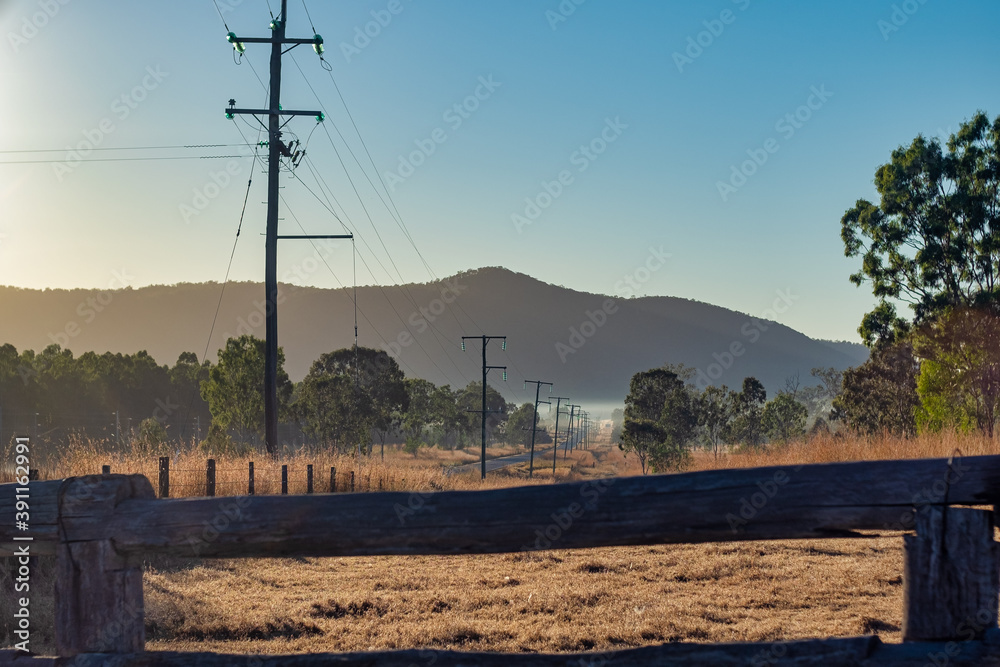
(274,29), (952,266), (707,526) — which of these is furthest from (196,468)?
(952,266)

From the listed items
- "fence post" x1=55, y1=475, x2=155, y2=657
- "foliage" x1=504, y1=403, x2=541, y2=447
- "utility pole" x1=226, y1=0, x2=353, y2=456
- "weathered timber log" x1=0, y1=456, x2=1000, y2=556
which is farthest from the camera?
"foliage" x1=504, y1=403, x2=541, y2=447

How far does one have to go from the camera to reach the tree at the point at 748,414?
178 ft

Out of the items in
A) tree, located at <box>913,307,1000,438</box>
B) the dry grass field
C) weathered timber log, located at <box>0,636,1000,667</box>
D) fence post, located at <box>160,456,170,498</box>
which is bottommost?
the dry grass field

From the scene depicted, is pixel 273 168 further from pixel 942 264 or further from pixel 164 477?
pixel 942 264

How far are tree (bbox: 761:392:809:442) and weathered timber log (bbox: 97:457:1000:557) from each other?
50260 millimetres

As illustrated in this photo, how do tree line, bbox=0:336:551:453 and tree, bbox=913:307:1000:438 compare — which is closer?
tree, bbox=913:307:1000:438

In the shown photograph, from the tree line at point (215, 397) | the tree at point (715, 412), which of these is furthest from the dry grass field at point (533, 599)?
the tree at point (715, 412)

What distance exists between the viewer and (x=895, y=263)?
86.3 feet

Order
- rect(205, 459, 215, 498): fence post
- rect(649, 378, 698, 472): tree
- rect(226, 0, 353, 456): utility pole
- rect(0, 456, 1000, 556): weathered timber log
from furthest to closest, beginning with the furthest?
1. rect(649, 378, 698, 472): tree
2. rect(226, 0, 353, 456): utility pole
3. rect(205, 459, 215, 498): fence post
4. rect(0, 456, 1000, 556): weathered timber log

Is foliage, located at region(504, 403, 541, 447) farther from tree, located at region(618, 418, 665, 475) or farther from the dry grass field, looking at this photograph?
the dry grass field

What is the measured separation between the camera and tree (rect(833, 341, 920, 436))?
3294 cm

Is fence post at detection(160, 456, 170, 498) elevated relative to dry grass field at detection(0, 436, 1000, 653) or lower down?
elevated

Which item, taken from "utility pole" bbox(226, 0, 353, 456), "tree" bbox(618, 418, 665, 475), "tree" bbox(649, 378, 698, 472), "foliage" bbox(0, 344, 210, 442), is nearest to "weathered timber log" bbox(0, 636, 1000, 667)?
"utility pole" bbox(226, 0, 353, 456)

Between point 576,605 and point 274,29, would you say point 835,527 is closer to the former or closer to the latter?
point 576,605
